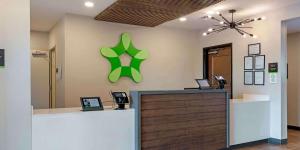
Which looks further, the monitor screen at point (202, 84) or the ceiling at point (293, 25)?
the ceiling at point (293, 25)

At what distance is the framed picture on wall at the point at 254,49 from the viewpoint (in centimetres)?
496

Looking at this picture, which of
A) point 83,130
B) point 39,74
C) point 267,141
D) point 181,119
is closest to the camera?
point 83,130

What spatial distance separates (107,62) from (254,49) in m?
3.09

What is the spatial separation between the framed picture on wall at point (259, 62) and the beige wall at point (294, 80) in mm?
1770

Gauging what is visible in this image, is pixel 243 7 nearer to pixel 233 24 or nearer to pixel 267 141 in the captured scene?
pixel 233 24

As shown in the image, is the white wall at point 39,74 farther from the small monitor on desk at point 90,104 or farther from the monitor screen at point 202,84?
the monitor screen at point 202,84

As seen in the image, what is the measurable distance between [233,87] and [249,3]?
6.69ft

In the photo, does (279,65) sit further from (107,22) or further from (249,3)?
(107,22)

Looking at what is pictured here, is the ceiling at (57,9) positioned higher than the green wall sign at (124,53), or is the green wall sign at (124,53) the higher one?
the ceiling at (57,9)

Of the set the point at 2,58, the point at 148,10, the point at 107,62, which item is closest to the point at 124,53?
the point at 107,62

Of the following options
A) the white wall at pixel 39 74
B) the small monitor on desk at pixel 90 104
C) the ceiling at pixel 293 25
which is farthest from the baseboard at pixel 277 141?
the white wall at pixel 39 74

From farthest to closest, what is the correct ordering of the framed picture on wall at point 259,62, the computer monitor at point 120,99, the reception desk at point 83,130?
the framed picture on wall at point 259,62, the computer monitor at point 120,99, the reception desk at point 83,130

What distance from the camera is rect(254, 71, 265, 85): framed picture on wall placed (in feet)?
16.0

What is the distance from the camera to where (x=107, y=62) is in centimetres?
529
